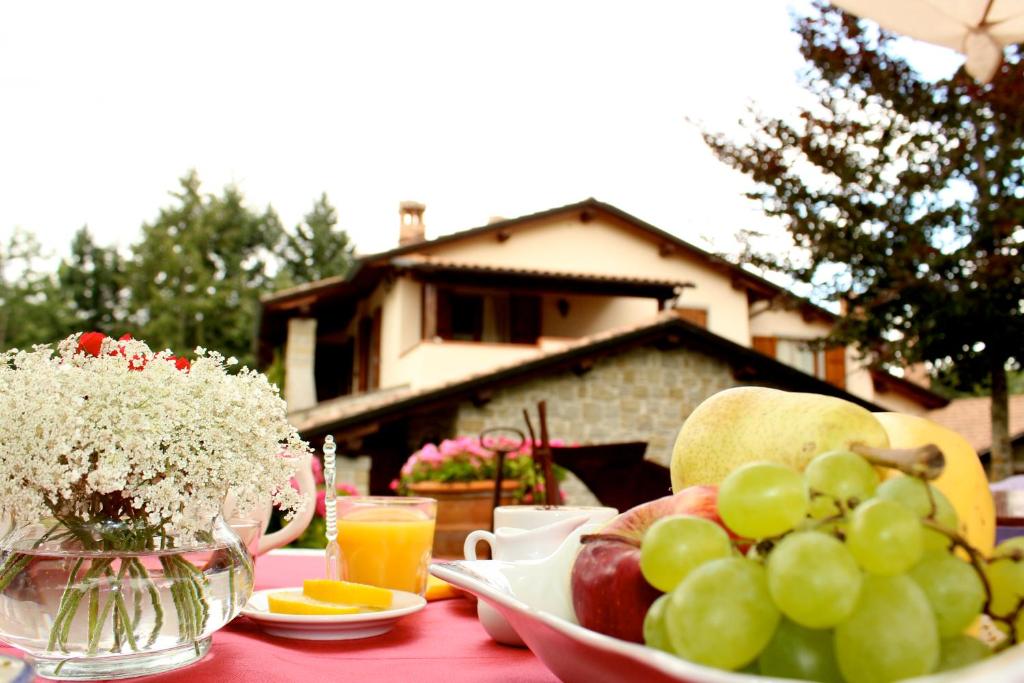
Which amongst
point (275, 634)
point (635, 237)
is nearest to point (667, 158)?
point (635, 237)

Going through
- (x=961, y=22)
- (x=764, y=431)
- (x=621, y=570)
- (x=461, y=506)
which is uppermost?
(x=961, y=22)

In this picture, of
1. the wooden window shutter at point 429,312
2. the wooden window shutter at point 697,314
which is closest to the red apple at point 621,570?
the wooden window shutter at point 429,312

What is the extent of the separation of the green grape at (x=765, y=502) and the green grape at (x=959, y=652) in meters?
0.11

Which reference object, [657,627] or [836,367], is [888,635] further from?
[836,367]

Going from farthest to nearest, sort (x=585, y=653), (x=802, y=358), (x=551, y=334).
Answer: (x=802, y=358), (x=551, y=334), (x=585, y=653)

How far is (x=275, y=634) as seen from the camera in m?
1.10

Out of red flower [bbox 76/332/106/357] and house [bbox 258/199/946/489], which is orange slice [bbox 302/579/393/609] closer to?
red flower [bbox 76/332/106/357]

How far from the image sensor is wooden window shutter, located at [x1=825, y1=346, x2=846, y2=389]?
54.2 ft

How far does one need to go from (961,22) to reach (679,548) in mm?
2764

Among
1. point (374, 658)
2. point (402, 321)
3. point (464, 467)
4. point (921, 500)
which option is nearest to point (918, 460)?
point (921, 500)

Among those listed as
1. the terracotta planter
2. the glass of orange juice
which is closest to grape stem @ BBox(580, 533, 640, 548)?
the glass of orange juice

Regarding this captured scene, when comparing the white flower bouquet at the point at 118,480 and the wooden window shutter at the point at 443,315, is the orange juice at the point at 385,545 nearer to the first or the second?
the white flower bouquet at the point at 118,480

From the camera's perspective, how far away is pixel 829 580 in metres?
0.48

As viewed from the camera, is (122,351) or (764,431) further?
(122,351)
